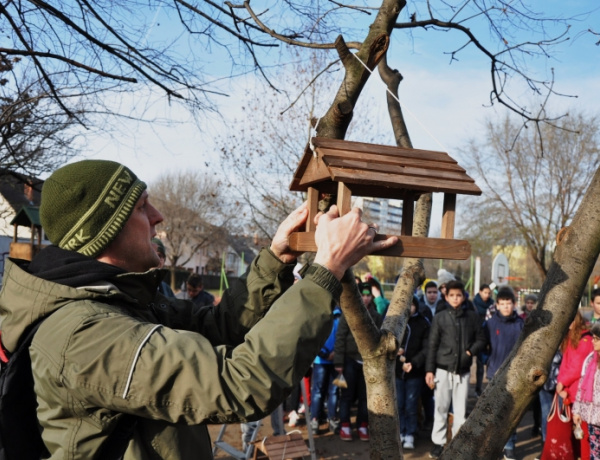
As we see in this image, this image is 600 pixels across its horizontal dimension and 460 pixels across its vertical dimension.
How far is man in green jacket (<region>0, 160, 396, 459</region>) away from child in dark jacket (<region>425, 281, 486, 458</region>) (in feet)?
18.5

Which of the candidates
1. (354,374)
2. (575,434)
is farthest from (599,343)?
(354,374)

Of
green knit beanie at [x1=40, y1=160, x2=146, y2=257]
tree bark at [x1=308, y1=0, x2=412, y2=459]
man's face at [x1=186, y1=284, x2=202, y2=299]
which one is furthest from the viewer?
man's face at [x1=186, y1=284, x2=202, y2=299]

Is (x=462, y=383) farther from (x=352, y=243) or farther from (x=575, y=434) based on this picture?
(x=352, y=243)

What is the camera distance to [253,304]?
2129 millimetres

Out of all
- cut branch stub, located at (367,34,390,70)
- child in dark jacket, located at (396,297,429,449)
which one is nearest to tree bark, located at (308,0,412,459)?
cut branch stub, located at (367,34,390,70)

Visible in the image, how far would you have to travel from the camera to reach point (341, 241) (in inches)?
63.9

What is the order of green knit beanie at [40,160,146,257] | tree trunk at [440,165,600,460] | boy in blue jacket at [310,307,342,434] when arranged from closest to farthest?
green knit beanie at [40,160,146,257] < tree trunk at [440,165,600,460] < boy in blue jacket at [310,307,342,434]

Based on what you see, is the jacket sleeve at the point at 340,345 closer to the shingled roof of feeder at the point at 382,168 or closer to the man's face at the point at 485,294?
the man's face at the point at 485,294

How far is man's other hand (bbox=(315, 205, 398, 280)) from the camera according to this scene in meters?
1.58

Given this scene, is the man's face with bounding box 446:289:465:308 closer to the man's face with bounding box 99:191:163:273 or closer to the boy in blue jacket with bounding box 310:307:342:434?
the boy in blue jacket with bounding box 310:307:342:434

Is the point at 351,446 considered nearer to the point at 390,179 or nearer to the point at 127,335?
the point at 390,179

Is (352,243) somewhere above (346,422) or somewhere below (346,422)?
above

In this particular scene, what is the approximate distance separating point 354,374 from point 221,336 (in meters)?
6.04

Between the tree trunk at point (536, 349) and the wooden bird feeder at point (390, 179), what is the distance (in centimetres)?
63
